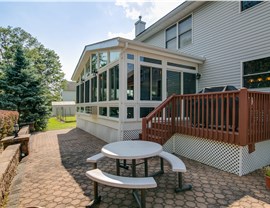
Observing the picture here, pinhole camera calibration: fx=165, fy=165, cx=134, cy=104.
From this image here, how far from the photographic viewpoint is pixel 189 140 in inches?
197

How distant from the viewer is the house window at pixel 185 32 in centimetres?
873

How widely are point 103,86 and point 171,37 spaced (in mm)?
5187

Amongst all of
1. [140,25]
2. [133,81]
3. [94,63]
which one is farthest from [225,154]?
[140,25]

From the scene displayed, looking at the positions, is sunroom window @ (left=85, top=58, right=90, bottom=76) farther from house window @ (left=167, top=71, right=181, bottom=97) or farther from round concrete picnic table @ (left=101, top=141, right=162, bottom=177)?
round concrete picnic table @ (left=101, top=141, right=162, bottom=177)

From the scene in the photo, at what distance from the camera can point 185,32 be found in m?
8.98

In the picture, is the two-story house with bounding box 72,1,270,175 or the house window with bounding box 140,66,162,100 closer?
the two-story house with bounding box 72,1,270,175

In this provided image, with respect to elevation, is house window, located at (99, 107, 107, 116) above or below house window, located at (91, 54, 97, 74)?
below

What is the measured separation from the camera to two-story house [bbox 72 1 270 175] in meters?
5.94

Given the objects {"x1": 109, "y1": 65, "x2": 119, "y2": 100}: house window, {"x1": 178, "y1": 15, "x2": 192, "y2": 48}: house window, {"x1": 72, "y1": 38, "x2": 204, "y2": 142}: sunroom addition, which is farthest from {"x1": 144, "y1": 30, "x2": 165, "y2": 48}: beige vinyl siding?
{"x1": 109, "y1": 65, "x2": 119, "y2": 100}: house window

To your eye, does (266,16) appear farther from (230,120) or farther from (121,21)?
(121,21)

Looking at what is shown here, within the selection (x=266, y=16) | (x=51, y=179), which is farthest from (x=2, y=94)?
(x=266, y=16)

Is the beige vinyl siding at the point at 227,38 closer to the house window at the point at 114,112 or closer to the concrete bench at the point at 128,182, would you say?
the house window at the point at 114,112

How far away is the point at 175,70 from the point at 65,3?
614cm

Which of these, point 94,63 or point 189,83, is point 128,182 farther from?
point 94,63
